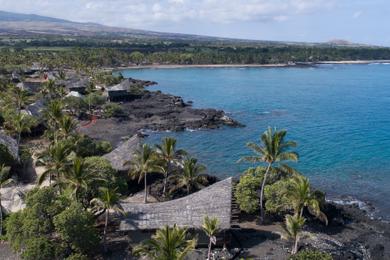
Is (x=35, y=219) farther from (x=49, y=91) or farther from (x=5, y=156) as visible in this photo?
(x=49, y=91)

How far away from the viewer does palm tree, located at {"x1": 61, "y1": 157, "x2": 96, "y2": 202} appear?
34.3 metres

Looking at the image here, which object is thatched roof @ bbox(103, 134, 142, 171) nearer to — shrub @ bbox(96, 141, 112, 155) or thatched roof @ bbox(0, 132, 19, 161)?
shrub @ bbox(96, 141, 112, 155)

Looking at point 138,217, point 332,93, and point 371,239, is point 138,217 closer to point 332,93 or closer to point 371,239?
point 371,239

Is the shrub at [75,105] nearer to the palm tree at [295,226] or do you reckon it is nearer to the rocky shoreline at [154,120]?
the rocky shoreline at [154,120]

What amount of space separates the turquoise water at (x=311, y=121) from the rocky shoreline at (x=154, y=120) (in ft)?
12.5

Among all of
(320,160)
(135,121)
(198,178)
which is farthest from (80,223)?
(135,121)

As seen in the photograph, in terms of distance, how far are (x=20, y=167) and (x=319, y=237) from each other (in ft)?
103

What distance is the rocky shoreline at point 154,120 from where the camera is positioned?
72544 mm

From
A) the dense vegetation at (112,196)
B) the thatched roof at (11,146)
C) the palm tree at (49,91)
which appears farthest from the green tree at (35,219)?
the palm tree at (49,91)

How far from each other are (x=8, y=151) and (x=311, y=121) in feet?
182

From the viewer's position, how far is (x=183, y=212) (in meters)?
34.5

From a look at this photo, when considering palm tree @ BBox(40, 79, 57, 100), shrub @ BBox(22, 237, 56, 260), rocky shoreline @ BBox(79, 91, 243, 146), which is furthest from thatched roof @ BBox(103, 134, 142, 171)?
palm tree @ BBox(40, 79, 57, 100)

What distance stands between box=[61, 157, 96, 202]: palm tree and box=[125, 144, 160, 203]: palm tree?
5.87 metres

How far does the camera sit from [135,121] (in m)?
82.1
